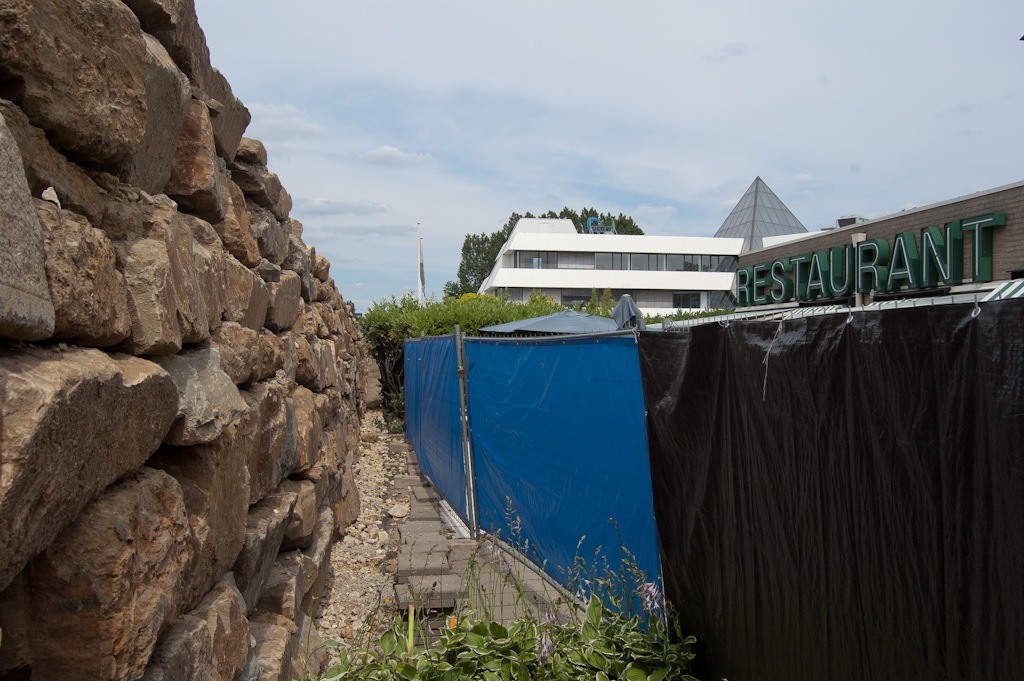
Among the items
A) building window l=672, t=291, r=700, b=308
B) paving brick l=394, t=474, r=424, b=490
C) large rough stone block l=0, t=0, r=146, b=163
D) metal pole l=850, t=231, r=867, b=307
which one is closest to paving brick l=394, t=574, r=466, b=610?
large rough stone block l=0, t=0, r=146, b=163

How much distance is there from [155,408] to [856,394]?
82.9 inches

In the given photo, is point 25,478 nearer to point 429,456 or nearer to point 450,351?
point 450,351

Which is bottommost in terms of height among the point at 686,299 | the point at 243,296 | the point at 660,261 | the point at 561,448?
the point at 561,448

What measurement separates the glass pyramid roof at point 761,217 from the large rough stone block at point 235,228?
4962cm

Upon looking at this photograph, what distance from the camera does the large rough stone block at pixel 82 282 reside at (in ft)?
5.40

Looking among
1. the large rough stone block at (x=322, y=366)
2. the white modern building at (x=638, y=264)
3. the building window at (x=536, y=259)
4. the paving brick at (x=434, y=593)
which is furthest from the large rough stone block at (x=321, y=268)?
the building window at (x=536, y=259)

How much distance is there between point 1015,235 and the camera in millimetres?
17094

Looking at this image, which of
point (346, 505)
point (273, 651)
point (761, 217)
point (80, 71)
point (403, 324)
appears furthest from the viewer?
point (761, 217)

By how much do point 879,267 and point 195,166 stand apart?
855 inches

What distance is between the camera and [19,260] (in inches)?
57.0

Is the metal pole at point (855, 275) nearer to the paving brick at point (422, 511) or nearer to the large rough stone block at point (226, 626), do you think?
the paving brick at point (422, 511)

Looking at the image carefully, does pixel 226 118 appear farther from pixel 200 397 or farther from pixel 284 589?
pixel 284 589

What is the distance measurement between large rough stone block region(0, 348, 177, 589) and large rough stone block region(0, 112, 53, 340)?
0.08m

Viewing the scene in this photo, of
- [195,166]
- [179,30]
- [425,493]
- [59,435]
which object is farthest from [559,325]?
[59,435]
